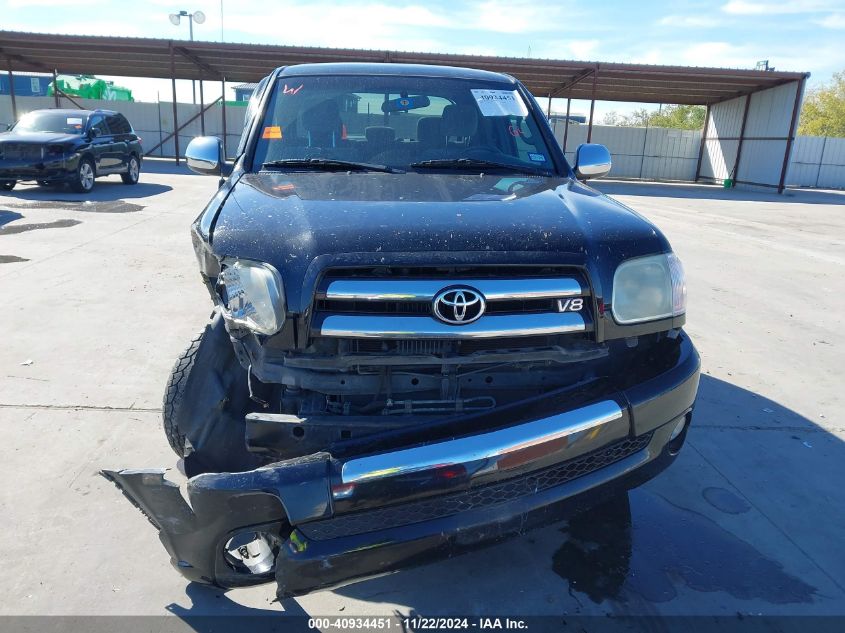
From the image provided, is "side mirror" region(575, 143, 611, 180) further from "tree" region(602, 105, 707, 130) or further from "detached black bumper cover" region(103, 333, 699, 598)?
"tree" region(602, 105, 707, 130)

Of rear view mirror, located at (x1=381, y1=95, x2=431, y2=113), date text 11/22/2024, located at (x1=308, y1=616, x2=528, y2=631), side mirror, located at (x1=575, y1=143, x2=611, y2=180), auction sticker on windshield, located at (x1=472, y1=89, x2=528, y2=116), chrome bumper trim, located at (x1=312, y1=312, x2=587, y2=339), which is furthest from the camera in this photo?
side mirror, located at (x1=575, y1=143, x2=611, y2=180)

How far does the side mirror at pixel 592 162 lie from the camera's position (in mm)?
3590

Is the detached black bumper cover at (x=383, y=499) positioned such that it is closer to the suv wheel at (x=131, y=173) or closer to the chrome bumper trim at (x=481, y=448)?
the chrome bumper trim at (x=481, y=448)

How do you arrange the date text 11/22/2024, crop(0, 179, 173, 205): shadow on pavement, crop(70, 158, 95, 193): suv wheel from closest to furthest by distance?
the date text 11/22/2024 < crop(0, 179, 173, 205): shadow on pavement < crop(70, 158, 95, 193): suv wheel

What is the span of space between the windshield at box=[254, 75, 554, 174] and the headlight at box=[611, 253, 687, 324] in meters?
1.10

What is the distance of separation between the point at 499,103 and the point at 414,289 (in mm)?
2012

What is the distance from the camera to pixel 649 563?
8.34 ft

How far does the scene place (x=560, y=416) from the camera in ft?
6.40

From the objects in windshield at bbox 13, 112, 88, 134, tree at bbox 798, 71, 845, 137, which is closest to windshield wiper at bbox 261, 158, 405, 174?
windshield at bbox 13, 112, 88, 134

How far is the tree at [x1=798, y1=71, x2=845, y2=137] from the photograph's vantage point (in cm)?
4375

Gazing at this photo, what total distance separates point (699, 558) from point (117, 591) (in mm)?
2289

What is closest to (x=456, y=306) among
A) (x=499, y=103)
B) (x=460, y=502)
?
(x=460, y=502)

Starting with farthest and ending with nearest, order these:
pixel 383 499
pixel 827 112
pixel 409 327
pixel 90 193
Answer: pixel 827 112, pixel 90 193, pixel 409 327, pixel 383 499

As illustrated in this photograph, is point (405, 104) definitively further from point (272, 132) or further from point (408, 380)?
point (408, 380)
